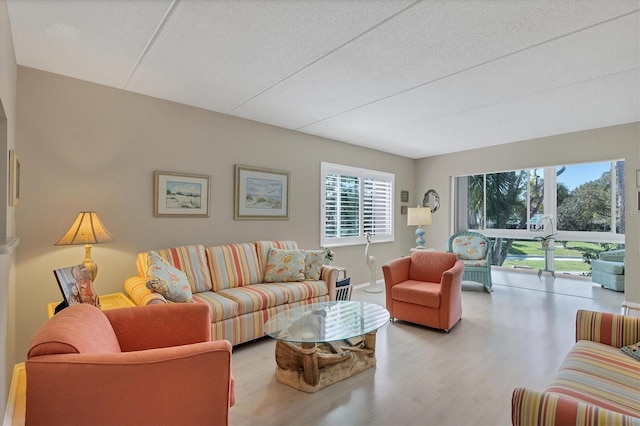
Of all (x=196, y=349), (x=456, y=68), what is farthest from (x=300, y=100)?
(x=196, y=349)

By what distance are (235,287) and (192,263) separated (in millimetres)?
517

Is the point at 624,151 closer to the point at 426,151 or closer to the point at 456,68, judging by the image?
the point at 426,151

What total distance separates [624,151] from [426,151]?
269 centimetres

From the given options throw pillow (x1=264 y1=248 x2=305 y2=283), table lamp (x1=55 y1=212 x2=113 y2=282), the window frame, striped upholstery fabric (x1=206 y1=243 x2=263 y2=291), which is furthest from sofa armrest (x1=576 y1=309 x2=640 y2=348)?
the window frame

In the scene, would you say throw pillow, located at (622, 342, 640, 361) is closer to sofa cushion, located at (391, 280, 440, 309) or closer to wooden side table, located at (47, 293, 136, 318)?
sofa cushion, located at (391, 280, 440, 309)

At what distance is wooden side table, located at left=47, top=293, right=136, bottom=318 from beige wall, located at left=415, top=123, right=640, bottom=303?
538 centimetres

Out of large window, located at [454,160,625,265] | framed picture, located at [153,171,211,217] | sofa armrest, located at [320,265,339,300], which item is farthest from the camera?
large window, located at [454,160,625,265]

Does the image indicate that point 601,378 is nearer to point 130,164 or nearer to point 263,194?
point 263,194

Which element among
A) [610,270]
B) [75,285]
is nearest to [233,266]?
[75,285]

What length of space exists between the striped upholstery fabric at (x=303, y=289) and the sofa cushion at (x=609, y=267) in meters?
4.87

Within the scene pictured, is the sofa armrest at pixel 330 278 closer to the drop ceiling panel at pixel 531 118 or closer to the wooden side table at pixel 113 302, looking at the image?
the wooden side table at pixel 113 302

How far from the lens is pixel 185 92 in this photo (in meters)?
3.17

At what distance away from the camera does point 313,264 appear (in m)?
3.80

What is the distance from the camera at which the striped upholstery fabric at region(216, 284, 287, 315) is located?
9.88 feet
